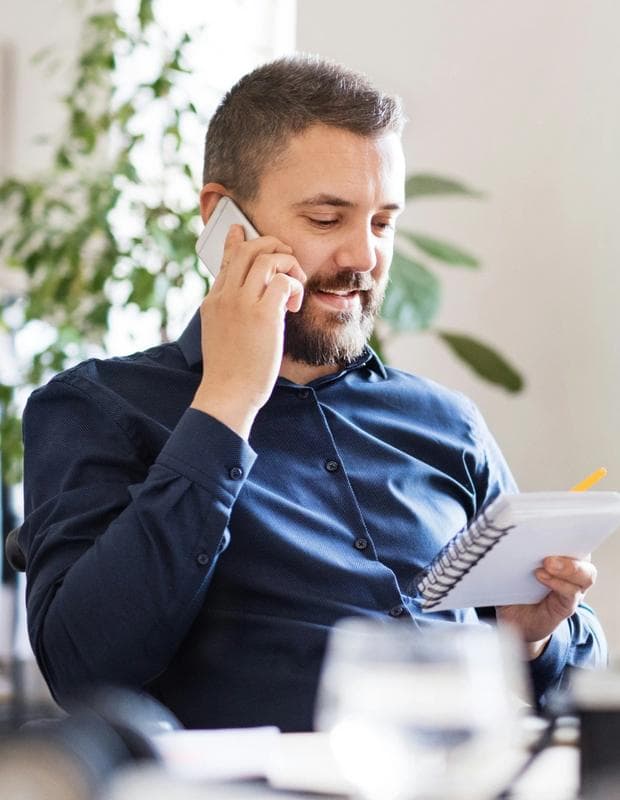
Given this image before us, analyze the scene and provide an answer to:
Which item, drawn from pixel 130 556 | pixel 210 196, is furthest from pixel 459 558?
pixel 210 196

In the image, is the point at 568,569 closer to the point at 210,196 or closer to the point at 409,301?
the point at 210,196

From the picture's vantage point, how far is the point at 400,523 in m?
1.46

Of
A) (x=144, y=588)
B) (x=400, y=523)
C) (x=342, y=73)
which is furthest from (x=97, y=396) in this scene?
(x=342, y=73)

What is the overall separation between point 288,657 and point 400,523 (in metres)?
0.23

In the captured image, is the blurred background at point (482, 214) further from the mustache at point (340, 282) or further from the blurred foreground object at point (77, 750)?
the blurred foreground object at point (77, 750)

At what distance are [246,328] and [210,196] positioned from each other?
0.31m

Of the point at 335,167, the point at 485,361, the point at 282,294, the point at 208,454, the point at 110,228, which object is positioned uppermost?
the point at 335,167

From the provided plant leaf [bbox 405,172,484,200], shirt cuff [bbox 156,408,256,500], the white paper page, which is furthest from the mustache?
plant leaf [bbox 405,172,484,200]

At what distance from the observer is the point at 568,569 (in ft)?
4.10

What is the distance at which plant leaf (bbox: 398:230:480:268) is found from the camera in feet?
7.98

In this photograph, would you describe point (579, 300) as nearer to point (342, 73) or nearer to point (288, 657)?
point (342, 73)

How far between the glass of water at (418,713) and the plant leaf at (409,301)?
1739 mm

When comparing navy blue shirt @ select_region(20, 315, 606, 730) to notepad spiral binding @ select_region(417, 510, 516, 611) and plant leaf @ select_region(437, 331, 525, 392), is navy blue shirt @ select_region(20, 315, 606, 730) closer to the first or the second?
notepad spiral binding @ select_region(417, 510, 516, 611)

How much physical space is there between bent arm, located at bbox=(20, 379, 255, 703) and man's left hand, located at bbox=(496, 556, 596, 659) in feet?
1.10
